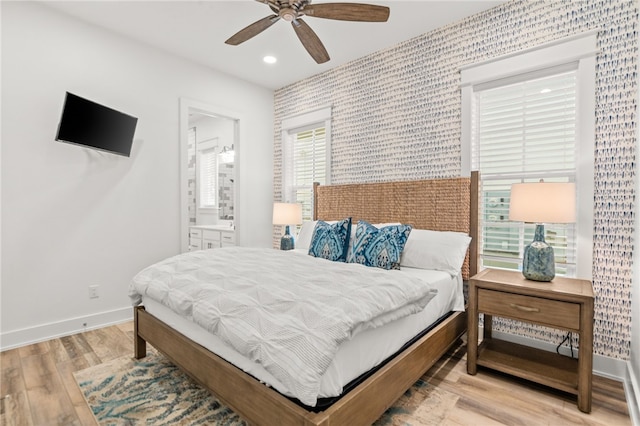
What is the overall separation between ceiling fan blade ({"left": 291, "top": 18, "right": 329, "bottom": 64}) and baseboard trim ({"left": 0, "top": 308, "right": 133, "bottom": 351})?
3.12 metres

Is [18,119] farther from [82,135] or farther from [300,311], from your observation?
[300,311]

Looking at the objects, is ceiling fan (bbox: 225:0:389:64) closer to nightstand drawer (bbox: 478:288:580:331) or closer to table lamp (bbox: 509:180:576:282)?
table lamp (bbox: 509:180:576:282)

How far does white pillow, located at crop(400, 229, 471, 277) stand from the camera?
2559 mm

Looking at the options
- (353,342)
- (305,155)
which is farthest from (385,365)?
(305,155)

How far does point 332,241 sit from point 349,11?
1.77m

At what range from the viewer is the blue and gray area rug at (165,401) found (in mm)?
1768

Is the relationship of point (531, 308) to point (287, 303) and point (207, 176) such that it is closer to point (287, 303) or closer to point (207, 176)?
point (287, 303)

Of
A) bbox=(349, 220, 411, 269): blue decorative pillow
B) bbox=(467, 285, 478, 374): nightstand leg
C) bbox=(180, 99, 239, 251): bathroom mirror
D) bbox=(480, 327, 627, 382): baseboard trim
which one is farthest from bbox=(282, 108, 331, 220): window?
bbox=(480, 327, 627, 382): baseboard trim

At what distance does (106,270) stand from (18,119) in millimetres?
1521

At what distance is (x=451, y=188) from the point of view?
291cm

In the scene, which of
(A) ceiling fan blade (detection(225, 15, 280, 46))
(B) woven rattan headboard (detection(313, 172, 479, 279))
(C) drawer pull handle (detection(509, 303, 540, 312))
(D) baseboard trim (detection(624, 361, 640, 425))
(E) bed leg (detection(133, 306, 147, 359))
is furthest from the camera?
(B) woven rattan headboard (detection(313, 172, 479, 279))

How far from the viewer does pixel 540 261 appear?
7.12ft

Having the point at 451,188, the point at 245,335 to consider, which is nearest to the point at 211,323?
the point at 245,335

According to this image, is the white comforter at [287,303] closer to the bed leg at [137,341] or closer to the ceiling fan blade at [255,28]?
the bed leg at [137,341]
